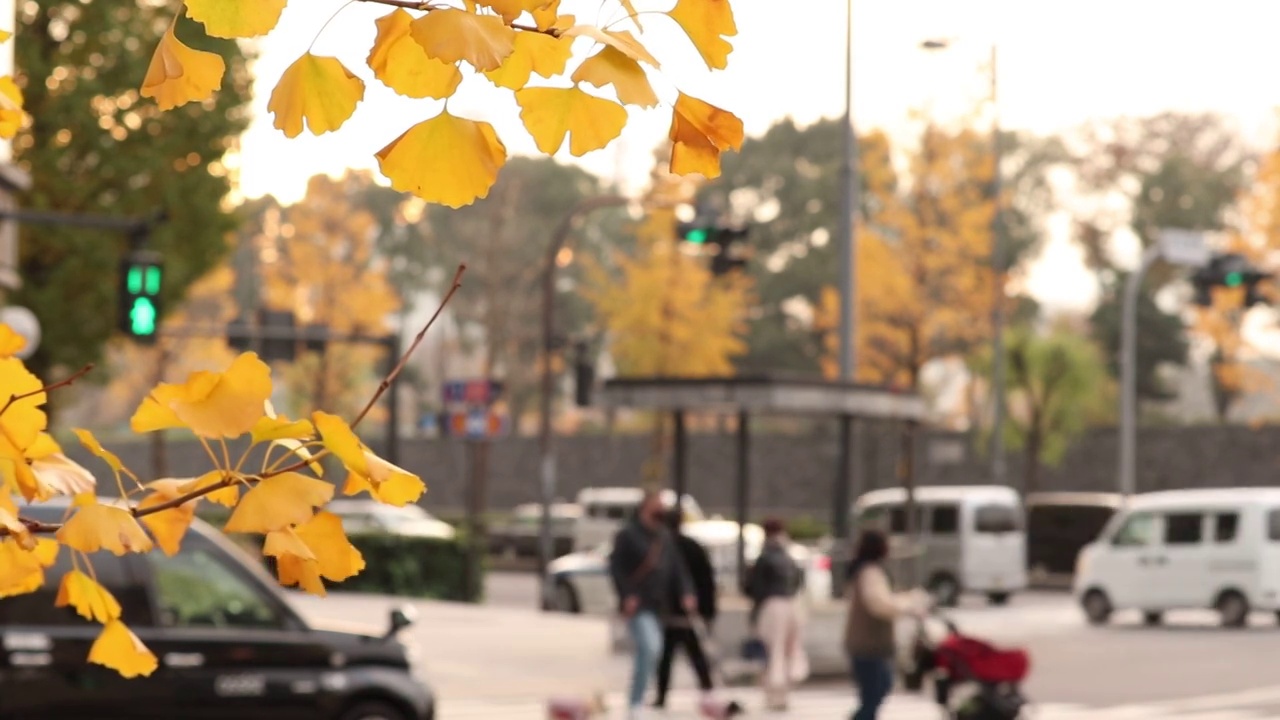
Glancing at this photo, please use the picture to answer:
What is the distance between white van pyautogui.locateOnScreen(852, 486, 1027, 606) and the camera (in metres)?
36.1

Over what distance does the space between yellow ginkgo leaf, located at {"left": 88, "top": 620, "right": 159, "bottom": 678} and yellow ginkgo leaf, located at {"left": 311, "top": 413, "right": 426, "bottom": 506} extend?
1.96 feet

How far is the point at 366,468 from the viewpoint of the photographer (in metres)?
2.53

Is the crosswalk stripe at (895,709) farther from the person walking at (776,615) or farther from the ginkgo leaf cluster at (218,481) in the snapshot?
the ginkgo leaf cluster at (218,481)

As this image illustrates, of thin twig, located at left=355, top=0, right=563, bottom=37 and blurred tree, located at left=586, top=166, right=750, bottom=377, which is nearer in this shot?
thin twig, located at left=355, top=0, right=563, bottom=37

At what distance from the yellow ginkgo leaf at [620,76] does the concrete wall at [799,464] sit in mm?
40983

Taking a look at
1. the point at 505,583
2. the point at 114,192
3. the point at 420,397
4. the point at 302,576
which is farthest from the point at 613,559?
the point at 420,397

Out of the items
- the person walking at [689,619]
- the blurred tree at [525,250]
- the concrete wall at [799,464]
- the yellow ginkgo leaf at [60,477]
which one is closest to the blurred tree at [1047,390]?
the concrete wall at [799,464]

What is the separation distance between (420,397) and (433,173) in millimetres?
83008

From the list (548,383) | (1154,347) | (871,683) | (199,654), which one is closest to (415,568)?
(548,383)

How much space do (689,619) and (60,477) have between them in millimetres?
13947

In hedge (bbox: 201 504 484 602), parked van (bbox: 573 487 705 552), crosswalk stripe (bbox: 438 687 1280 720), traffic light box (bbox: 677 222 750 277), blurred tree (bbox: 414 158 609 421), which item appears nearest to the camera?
crosswalk stripe (bbox: 438 687 1280 720)

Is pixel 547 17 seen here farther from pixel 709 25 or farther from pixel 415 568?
pixel 415 568

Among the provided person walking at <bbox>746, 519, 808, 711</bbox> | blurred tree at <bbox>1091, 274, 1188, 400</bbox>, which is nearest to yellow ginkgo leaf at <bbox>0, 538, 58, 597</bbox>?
person walking at <bbox>746, 519, 808, 711</bbox>

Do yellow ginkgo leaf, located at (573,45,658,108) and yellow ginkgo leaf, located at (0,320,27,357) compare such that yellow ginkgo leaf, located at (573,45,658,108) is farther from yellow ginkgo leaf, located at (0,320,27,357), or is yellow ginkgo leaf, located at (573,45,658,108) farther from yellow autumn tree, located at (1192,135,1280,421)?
yellow autumn tree, located at (1192,135,1280,421)
